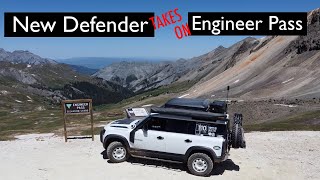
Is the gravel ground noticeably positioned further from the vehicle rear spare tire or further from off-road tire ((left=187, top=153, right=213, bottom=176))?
the vehicle rear spare tire

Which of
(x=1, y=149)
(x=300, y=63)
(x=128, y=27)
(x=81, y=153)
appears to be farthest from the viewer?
(x=300, y=63)

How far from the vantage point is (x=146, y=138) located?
20734 millimetres

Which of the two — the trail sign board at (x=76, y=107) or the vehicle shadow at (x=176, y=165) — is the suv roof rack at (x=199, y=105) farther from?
the trail sign board at (x=76, y=107)

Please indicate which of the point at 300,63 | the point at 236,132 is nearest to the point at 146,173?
the point at 236,132

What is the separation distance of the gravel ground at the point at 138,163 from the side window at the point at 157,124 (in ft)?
6.65

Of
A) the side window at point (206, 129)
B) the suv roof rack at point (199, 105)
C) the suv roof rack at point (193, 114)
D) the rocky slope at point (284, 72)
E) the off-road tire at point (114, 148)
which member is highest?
the rocky slope at point (284, 72)

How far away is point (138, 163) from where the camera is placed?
21500 mm

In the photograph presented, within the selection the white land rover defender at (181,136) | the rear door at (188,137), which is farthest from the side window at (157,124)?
the rear door at (188,137)

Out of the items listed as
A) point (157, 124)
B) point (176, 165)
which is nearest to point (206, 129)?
point (157, 124)

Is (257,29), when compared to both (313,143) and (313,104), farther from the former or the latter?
(313,104)

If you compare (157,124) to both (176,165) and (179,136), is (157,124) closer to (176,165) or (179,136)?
(179,136)

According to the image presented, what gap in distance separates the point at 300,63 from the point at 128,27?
7067cm

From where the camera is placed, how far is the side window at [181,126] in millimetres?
20078

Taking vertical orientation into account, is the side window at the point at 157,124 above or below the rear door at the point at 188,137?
above
